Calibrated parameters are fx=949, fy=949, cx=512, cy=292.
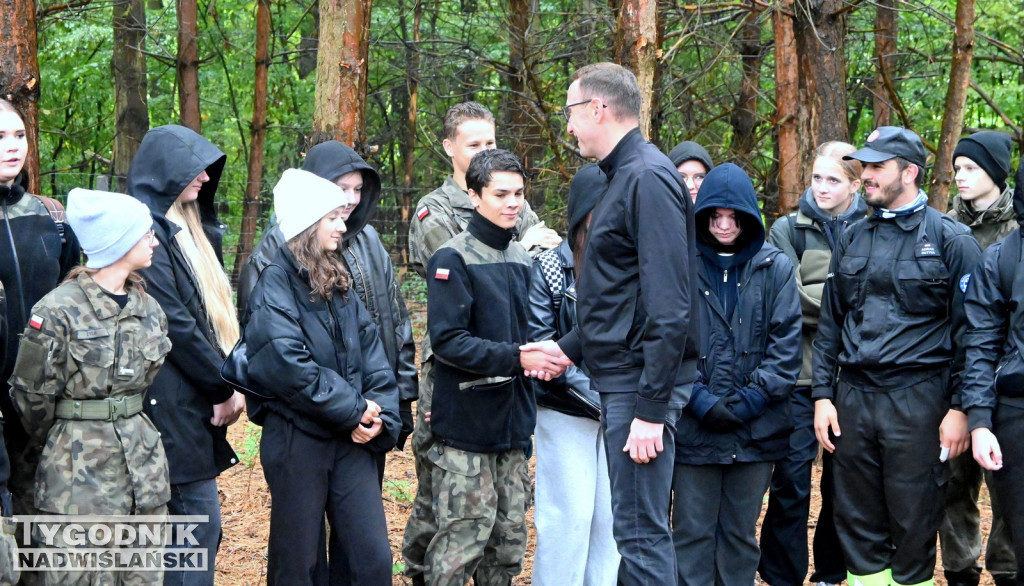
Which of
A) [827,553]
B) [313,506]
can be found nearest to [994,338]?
[827,553]

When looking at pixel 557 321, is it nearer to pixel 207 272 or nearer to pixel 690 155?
pixel 690 155

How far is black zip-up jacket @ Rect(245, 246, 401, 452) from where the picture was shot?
380 cm

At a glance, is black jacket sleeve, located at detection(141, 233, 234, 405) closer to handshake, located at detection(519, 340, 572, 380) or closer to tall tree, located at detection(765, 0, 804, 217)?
handshake, located at detection(519, 340, 572, 380)

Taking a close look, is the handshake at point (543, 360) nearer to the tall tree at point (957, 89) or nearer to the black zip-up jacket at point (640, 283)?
the black zip-up jacket at point (640, 283)

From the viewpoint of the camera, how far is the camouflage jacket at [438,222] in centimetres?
498

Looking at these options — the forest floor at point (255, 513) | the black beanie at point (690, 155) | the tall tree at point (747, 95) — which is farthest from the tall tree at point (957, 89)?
the black beanie at point (690, 155)

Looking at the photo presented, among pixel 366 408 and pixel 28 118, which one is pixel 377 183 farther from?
pixel 28 118

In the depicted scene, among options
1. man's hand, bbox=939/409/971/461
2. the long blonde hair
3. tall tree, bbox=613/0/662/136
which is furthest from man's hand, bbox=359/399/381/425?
tall tree, bbox=613/0/662/136

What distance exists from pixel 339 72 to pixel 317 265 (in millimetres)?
2105

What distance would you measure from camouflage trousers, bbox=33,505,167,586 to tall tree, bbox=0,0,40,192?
216cm

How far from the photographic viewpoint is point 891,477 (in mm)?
4371

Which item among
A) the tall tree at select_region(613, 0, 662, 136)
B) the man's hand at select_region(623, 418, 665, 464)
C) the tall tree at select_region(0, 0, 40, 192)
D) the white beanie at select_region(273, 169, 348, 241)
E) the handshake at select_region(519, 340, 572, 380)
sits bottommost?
the man's hand at select_region(623, 418, 665, 464)

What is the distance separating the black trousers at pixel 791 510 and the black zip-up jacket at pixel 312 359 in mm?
2101

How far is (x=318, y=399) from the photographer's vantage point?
3771mm
